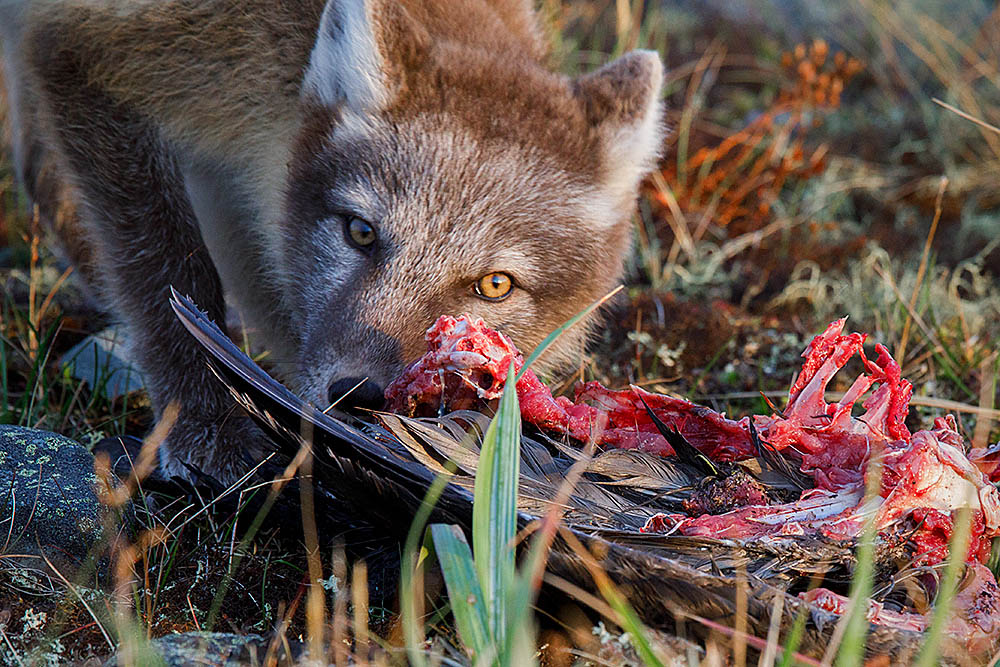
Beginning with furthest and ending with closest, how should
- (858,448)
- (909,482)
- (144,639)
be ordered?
(858,448) < (909,482) < (144,639)

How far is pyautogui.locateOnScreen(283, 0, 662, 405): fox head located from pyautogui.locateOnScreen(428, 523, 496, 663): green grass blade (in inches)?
45.8

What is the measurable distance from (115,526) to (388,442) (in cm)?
81

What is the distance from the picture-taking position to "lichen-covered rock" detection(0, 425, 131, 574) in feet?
7.64

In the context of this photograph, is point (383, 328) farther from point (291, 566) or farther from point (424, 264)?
point (291, 566)

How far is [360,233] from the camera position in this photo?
328cm

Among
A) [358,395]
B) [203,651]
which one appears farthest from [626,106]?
[203,651]

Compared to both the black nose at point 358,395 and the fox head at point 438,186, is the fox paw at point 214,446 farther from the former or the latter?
the black nose at point 358,395

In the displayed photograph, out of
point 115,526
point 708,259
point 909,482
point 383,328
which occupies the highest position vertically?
point 909,482

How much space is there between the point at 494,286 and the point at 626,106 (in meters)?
0.86

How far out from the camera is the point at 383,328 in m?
3.04

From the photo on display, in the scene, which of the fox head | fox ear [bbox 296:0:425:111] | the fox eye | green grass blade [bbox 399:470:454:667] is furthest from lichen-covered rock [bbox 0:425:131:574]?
fox ear [bbox 296:0:425:111]

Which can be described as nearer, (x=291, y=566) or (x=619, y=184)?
(x=291, y=566)

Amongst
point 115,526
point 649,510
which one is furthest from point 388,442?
point 115,526

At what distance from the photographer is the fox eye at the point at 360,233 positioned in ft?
10.7
